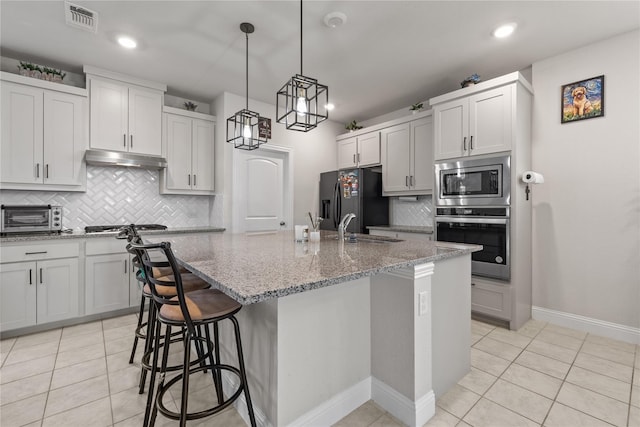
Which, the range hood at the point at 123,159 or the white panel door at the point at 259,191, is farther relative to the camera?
the white panel door at the point at 259,191

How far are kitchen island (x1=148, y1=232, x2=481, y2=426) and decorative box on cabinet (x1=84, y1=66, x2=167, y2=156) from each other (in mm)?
2344

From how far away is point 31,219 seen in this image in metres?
3.01

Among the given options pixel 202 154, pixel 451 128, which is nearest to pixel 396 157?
pixel 451 128

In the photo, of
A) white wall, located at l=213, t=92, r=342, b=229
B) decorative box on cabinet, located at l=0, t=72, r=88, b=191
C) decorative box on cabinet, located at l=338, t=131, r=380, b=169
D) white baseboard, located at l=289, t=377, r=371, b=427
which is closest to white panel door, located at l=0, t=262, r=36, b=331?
decorative box on cabinet, located at l=0, t=72, r=88, b=191

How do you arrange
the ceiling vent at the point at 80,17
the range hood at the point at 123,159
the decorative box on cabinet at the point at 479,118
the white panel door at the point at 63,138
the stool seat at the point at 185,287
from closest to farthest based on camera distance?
the stool seat at the point at 185,287 < the ceiling vent at the point at 80,17 < the decorative box on cabinet at the point at 479,118 < the white panel door at the point at 63,138 < the range hood at the point at 123,159

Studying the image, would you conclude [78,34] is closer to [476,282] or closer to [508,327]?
[476,282]

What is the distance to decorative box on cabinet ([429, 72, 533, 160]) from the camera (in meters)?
2.80

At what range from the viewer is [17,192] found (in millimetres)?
3061

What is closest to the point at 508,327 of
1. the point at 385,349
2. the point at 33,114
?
the point at 385,349

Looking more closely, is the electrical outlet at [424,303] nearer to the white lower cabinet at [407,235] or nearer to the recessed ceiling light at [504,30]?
the white lower cabinet at [407,235]

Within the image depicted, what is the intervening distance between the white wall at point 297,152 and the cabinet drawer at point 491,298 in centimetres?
258

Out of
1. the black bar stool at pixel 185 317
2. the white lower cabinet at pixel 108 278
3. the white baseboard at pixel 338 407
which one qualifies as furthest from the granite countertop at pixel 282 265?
the white lower cabinet at pixel 108 278

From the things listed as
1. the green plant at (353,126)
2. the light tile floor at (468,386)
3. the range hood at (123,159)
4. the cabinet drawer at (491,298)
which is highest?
the green plant at (353,126)

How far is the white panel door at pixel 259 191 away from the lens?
3.93 m
